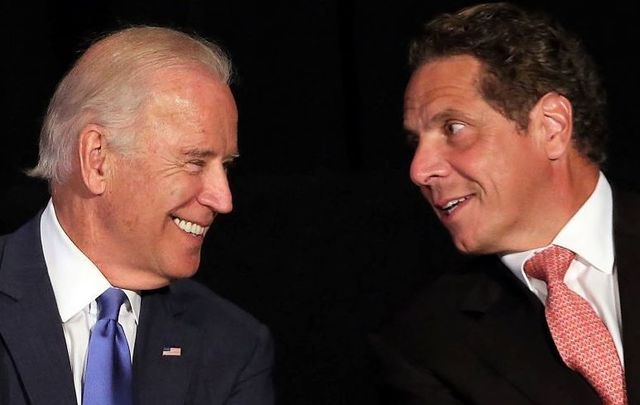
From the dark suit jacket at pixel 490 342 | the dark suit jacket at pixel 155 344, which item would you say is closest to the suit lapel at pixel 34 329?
the dark suit jacket at pixel 155 344

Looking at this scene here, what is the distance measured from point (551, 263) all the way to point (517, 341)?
5.5 inches

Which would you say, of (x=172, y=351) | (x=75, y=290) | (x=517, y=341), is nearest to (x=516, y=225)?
(x=517, y=341)

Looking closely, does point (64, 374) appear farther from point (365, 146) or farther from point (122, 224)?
point (365, 146)

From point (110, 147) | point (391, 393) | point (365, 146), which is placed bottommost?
point (391, 393)

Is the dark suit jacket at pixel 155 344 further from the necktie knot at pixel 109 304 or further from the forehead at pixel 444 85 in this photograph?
the forehead at pixel 444 85

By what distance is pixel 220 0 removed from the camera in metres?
3.50

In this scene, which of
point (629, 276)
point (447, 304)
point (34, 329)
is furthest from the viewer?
point (447, 304)

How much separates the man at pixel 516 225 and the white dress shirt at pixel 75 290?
526 mm

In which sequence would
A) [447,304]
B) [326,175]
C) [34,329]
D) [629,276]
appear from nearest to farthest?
[34,329], [629,276], [447,304], [326,175]

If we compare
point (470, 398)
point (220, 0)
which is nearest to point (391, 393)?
point (470, 398)

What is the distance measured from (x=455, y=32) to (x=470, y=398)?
2.00ft

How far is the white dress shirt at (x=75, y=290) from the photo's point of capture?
2.93 metres

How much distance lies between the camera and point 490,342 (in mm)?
3049

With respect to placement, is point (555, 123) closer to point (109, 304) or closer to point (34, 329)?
point (109, 304)
